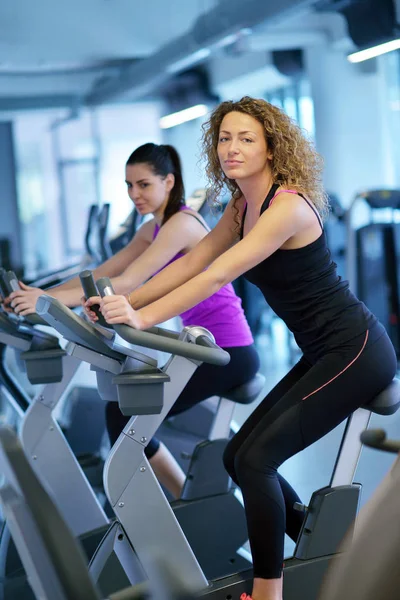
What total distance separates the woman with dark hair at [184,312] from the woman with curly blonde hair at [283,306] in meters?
0.44

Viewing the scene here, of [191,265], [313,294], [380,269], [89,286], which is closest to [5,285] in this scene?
[191,265]

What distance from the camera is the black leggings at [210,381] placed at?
257cm

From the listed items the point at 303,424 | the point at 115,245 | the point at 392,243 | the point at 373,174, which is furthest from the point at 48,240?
the point at 303,424

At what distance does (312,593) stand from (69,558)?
4.48 feet

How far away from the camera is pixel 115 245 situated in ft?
15.0

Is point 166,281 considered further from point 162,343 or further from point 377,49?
point 377,49

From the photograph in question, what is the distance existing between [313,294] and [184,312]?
0.79m

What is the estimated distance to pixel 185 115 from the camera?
42.5ft

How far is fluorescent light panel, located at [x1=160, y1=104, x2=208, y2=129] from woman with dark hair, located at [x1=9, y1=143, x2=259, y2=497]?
10.0 metres

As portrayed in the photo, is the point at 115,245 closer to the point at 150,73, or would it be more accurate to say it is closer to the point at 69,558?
the point at 69,558

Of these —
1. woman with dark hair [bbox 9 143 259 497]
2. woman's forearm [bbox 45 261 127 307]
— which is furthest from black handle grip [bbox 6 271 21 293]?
woman's forearm [bbox 45 261 127 307]

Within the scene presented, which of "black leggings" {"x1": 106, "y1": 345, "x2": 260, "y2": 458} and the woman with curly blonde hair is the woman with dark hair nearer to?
"black leggings" {"x1": 106, "y1": 345, "x2": 260, "y2": 458}

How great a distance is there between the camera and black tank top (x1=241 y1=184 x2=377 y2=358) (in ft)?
6.65

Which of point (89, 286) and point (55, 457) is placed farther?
point (55, 457)
